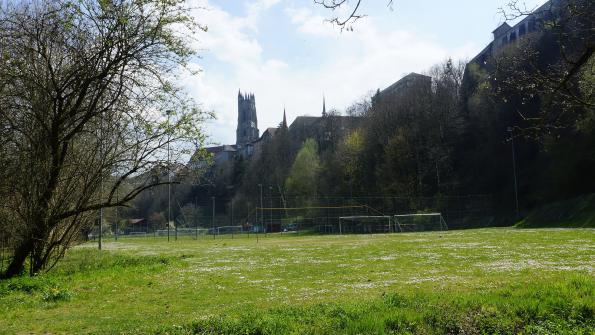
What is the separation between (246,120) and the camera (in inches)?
7662

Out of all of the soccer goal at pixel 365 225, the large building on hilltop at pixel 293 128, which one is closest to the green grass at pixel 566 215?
the soccer goal at pixel 365 225

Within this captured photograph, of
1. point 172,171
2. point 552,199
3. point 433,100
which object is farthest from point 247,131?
point 172,171

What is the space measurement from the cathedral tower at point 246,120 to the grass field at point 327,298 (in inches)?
6872

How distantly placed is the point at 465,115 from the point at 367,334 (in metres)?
70.0

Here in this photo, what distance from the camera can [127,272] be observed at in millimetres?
16562

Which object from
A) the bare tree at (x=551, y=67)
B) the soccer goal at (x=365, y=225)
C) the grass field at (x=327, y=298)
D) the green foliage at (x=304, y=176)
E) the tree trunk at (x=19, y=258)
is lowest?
the soccer goal at (x=365, y=225)

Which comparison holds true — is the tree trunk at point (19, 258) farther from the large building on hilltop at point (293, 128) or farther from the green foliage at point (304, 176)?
the green foliage at point (304, 176)

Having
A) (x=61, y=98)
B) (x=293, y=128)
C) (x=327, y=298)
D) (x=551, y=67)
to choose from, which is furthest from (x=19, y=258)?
(x=293, y=128)

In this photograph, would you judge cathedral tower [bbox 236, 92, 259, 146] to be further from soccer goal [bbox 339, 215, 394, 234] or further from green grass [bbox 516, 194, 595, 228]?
green grass [bbox 516, 194, 595, 228]

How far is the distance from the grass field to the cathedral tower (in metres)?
175

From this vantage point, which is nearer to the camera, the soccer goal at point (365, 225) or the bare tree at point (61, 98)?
the bare tree at point (61, 98)

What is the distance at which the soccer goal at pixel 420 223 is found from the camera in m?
56.9

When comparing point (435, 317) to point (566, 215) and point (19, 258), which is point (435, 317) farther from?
point (566, 215)

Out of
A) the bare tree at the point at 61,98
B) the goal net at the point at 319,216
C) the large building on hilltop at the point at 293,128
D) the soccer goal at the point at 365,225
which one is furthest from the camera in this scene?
the large building on hilltop at the point at 293,128
